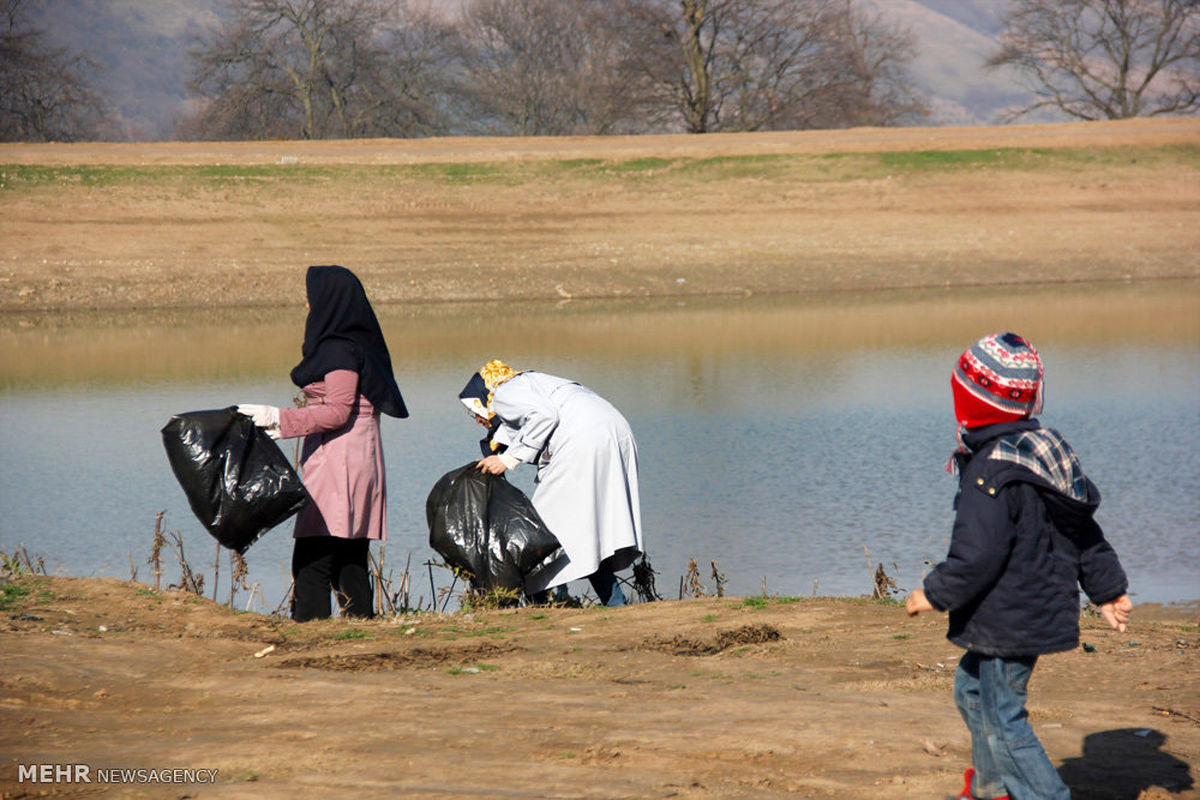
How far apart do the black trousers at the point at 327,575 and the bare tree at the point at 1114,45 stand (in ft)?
160

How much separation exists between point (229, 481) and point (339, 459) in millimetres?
508

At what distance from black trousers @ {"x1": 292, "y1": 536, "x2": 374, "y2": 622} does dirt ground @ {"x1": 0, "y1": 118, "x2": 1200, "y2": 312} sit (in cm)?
1981

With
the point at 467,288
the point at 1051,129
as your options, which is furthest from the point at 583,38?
the point at 467,288

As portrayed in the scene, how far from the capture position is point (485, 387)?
693cm

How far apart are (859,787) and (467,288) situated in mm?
23140

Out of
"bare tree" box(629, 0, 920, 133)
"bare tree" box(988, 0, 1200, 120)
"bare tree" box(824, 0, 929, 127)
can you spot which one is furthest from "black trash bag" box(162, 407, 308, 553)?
"bare tree" box(988, 0, 1200, 120)

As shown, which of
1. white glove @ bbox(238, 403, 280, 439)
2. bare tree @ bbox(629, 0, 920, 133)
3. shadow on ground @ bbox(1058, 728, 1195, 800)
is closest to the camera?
shadow on ground @ bbox(1058, 728, 1195, 800)

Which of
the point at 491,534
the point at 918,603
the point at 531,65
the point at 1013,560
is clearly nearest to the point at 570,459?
the point at 491,534

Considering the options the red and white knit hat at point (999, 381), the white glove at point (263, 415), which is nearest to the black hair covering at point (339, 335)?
the white glove at point (263, 415)

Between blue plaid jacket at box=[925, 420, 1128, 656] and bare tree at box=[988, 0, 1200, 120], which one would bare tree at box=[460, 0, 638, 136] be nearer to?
bare tree at box=[988, 0, 1200, 120]

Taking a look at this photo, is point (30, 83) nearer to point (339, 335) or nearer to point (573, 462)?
point (339, 335)

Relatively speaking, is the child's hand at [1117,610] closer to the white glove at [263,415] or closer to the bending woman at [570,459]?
the bending woman at [570,459]

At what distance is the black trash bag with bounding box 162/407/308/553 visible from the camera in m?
6.18

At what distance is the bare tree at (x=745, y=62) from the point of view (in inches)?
1893
